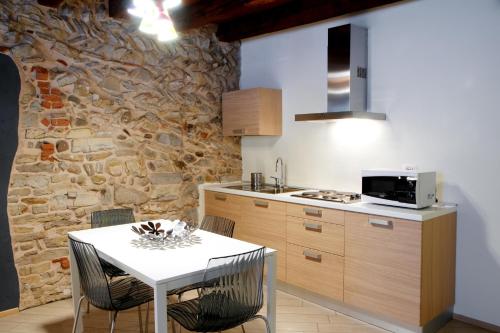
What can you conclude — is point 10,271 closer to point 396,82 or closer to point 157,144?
point 157,144

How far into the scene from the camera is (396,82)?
357cm

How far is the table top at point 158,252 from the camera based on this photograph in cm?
214

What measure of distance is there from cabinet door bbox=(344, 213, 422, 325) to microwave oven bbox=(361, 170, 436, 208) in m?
0.19

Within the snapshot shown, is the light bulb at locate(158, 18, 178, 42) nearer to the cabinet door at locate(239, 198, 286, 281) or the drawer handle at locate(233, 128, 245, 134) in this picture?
the cabinet door at locate(239, 198, 286, 281)

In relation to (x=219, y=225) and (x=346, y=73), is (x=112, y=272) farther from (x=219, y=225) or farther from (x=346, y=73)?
(x=346, y=73)

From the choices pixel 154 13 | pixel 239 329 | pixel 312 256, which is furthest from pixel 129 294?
pixel 154 13

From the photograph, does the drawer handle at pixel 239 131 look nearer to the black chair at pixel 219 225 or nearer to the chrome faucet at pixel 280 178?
the chrome faucet at pixel 280 178

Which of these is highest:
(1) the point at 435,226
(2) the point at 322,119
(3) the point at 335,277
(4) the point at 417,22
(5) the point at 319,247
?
(4) the point at 417,22

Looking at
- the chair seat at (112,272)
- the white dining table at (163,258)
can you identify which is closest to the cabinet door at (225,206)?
the white dining table at (163,258)

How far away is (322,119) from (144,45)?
6.63 ft

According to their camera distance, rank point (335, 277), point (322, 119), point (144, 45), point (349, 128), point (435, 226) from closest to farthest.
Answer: point (435, 226)
point (335, 277)
point (322, 119)
point (349, 128)
point (144, 45)

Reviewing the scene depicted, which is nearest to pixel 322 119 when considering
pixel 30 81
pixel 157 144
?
pixel 157 144

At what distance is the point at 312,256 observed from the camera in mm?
3576

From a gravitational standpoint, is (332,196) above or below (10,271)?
above
